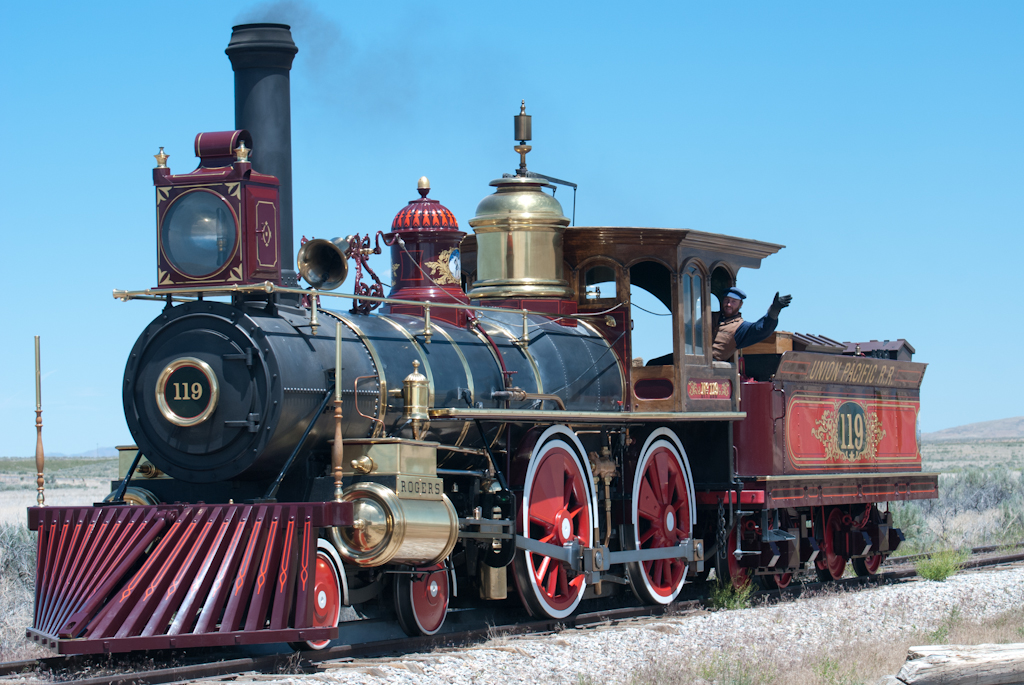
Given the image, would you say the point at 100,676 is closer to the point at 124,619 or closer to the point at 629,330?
the point at 124,619

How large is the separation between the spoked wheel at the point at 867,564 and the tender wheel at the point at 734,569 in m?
2.37

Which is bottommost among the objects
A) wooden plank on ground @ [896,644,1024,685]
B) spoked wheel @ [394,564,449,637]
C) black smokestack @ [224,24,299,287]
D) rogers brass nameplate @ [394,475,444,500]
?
wooden plank on ground @ [896,644,1024,685]

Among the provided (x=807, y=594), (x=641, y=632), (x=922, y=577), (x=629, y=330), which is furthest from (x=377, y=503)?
(x=922, y=577)

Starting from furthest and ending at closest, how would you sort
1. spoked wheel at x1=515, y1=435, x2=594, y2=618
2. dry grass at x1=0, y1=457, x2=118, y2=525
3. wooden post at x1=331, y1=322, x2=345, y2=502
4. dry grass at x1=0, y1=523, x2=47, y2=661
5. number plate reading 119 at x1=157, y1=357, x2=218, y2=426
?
dry grass at x1=0, y1=457, x2=118, y2=525
spoked wheel at x1=515, y1=435, x2=594, y2=618
dry grass at x1=0, y1=523, x2=47, y2=661
number plate reading 119 at x1=157, y1=357, x2=218, y2=426
wooden post at x1=331, y1=322, x2=345, y2=502

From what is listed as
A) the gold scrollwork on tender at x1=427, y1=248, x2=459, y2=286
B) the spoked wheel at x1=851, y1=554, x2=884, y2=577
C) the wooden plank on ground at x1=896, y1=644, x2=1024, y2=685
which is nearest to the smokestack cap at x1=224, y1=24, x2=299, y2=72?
the gold scrollwork on tender at x1=427, y1=248, x2=459, y2=286

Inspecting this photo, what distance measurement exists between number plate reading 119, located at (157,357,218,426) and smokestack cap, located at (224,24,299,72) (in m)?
2.55

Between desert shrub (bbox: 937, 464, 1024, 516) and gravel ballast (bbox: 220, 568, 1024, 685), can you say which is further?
desert shrub (bbox: 937, 464, 1024, 516)

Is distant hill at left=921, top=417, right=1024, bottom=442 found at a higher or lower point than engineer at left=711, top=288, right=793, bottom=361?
lower

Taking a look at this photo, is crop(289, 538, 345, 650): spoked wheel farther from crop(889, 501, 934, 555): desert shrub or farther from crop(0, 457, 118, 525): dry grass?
crop(0, 457, 118, 525): dry grass

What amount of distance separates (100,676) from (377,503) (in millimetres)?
1954

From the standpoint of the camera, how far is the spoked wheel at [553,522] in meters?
10.6

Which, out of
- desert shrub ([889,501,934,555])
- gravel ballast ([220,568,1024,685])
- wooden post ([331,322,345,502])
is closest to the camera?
gravel ballast ([220,568,1024,685])

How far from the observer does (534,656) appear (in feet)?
29.5

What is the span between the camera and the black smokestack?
33.4 feet
